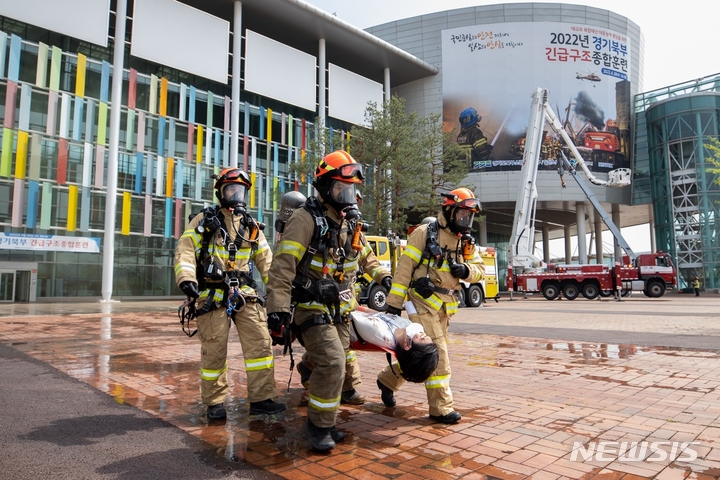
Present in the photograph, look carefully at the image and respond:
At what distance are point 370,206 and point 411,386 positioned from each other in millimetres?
22826

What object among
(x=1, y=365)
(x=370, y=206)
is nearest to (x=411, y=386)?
(x=1, y=365)

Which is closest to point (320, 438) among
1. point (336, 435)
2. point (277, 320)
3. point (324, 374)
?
point (336, 435)

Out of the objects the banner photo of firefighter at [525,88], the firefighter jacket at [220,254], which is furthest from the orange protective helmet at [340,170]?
the banner photo of firefighter at [525,88]

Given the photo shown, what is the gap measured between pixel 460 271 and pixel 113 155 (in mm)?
24489

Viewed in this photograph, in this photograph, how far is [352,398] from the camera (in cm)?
441

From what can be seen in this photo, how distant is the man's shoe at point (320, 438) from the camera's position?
313cm

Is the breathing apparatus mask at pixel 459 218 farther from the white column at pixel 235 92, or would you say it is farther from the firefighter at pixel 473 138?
the firefighter at pixel 473 138

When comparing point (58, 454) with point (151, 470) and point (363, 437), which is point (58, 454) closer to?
point (151, 470)

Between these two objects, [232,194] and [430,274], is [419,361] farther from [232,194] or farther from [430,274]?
[232,194]

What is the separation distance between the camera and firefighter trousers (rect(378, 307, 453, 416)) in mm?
3803

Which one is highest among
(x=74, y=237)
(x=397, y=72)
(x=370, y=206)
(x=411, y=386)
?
(x=397, y=72)

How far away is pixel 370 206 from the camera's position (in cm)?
2778

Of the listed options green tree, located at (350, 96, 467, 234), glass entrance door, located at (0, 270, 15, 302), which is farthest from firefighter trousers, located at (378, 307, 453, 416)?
glass entrance door, located at (0, 270, 15, 302)

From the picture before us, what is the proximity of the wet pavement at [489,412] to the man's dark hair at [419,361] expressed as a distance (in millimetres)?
415
